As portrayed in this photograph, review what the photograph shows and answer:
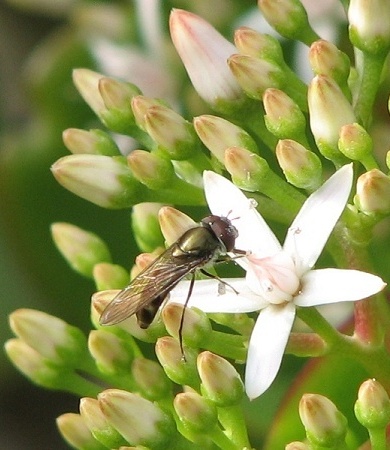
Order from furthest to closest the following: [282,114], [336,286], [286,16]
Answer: [286,16] < [282,114] < [336,286]

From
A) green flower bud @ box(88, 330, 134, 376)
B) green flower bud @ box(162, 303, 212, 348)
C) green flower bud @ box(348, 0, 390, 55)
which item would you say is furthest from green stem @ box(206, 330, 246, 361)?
green flower bud @ box(348, 0, 390, 55)

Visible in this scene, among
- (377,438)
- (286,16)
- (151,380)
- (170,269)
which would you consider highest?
(286,16)

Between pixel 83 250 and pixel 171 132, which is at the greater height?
pixel 171 132

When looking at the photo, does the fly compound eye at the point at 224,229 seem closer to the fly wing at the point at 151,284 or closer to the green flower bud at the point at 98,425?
the fly wing at the point at 151,284

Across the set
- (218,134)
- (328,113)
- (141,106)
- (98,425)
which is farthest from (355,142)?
(98,425)

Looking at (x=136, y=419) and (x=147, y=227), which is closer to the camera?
(x=136, y=419)

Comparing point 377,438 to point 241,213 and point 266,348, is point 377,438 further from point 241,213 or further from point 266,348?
point 241,213

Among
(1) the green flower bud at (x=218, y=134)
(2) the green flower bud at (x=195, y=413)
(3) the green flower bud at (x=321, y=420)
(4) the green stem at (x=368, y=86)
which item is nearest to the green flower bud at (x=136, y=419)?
(2) the green flower bud at (x=195, y=413)

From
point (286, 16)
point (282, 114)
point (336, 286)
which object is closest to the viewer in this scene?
point (336, 286)
